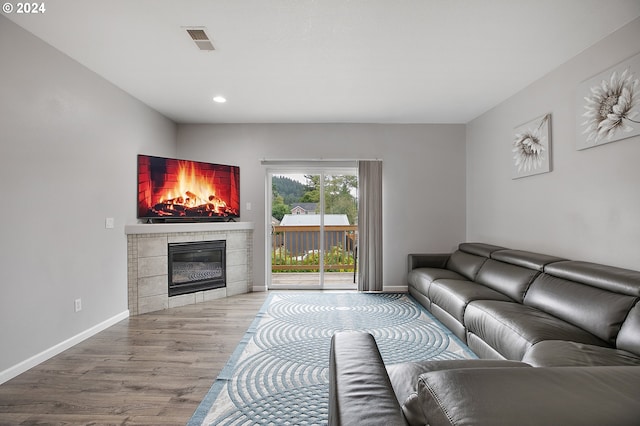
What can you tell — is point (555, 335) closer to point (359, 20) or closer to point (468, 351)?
point (468, 351)

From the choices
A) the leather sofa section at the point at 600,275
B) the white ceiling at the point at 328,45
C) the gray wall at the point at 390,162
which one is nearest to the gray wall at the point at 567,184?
the white ceiling at the point at 328,45

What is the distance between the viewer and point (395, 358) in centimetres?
257

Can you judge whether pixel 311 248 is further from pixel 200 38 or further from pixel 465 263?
pixel 200 38

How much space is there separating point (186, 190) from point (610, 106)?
184 inches

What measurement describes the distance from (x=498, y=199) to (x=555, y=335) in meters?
2.44

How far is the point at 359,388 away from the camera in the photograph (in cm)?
95

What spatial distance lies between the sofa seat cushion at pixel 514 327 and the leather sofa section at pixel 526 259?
464mm

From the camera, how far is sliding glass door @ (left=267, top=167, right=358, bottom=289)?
4961 mm

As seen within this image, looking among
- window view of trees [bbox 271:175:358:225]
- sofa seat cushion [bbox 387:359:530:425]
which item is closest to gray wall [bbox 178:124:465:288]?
window view of trees [bbox 271:175:358:225]

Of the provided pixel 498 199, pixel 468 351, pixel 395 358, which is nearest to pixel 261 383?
pixel 395 358

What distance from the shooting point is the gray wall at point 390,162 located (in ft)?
15.8

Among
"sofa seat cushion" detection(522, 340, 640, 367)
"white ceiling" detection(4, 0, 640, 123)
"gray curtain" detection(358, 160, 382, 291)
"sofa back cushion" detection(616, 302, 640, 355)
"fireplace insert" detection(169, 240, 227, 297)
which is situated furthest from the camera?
"gray curtain" detection(358, 160, 382, 291)

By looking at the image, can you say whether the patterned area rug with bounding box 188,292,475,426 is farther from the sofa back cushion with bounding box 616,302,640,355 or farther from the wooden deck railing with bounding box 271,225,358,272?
the sofa back cushion with bounding box 616,302,640,355

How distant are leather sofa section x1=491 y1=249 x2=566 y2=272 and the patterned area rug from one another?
1.00m
